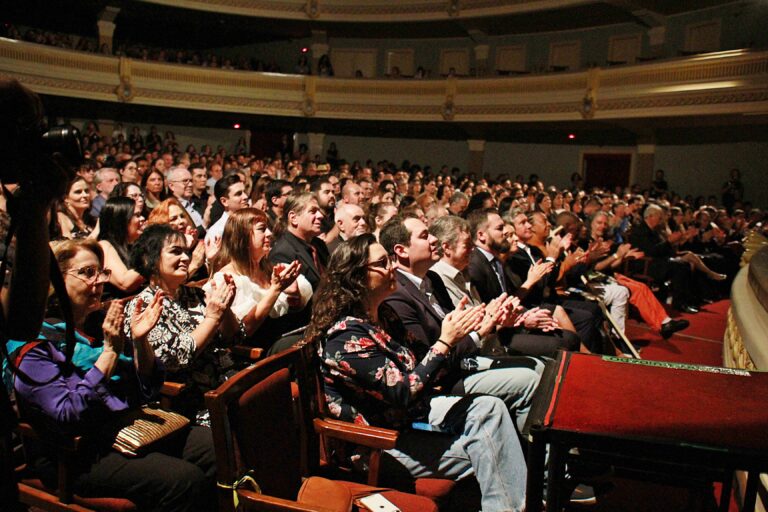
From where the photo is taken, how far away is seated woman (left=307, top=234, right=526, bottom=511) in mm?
2248

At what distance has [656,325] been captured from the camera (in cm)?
617

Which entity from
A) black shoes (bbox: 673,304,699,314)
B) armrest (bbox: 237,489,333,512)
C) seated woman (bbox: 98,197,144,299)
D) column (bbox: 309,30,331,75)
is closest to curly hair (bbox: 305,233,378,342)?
armrest (bbox: 237,489,333,512)

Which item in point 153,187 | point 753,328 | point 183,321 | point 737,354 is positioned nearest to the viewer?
point 183,321

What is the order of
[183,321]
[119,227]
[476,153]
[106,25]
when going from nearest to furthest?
[183,321], [119,227], [106,25], [476,153]

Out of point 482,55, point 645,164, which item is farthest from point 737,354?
point 482,55

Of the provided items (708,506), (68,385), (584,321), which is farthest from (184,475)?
(584,321)

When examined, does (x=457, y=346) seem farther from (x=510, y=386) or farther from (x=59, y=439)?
(x=59, y=439)

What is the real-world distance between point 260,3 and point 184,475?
59.3ft

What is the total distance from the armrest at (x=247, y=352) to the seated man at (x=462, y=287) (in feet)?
3.65

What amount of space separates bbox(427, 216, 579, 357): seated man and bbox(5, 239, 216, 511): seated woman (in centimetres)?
180

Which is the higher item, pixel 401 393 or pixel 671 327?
pixel 401 393

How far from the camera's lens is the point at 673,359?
215 inches

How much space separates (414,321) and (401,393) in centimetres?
70

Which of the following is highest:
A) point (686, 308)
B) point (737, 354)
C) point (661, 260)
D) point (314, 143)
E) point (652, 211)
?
point (314, 143)
